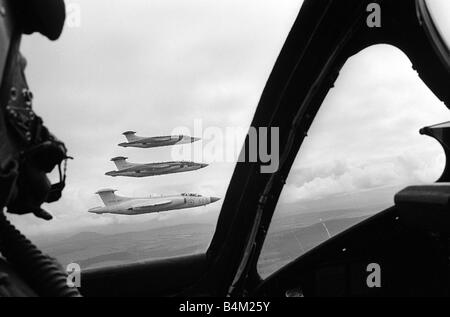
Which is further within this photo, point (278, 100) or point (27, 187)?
point (278, 100)

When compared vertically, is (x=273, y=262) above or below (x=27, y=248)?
below

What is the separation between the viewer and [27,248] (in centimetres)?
100

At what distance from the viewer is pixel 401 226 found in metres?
2.52

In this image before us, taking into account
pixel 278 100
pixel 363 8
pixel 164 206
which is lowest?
pixel 164 206

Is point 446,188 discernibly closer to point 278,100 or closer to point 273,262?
point 278,100

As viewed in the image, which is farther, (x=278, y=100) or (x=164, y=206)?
(x=164, y=206)

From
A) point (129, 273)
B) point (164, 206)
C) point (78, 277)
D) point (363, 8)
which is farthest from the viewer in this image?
point (164, 206)

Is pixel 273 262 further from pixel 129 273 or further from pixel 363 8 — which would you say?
pixel 363 8
